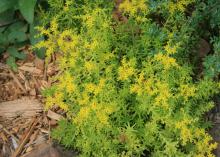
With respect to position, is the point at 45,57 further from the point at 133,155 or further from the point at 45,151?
the point at 133,155

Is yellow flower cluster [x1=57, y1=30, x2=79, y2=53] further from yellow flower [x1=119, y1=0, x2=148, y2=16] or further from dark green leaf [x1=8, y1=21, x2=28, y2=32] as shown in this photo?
dark green leaf [x1=8, y1=21, x2=28, y2=32]

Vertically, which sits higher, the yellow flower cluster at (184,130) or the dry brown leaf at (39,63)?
the yellow flower cluster at (184,130)

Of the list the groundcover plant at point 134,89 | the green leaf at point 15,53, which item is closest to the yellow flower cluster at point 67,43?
the groundcover plant at point 134,89

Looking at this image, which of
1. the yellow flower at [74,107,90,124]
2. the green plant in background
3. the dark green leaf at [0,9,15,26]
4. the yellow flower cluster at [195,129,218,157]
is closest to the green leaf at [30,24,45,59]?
the green plant in background

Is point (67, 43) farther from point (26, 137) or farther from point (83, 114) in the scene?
point (26, 137)

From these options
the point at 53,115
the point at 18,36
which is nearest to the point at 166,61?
the point at 53,115

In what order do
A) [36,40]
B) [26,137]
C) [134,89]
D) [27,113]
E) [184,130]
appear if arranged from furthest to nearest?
[36,40], [27,113], [26,137], [134,89], [184,130]

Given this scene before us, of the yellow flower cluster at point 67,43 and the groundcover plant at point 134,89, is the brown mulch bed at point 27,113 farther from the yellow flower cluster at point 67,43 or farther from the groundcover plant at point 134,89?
the yellow flower cluster at point 67,43

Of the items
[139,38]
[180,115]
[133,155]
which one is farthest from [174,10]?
[133,155]
